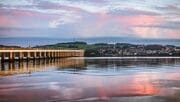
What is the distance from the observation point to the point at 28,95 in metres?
12.5

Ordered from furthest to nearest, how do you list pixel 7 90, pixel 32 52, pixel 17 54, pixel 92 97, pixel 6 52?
pixel 32 52
pixel 17 54
pixel 6 52
pixel 7 90
pixel 92 97

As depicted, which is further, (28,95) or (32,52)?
(32,52)

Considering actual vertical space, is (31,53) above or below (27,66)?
below

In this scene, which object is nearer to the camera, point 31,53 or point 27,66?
point 27,66

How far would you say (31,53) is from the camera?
2280 inches

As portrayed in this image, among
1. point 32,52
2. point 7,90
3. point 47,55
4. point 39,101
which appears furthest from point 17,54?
point 39,101

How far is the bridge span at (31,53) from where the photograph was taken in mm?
46281

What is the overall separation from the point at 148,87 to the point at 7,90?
480 centimetres

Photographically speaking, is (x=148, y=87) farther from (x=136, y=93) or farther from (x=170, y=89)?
(x=136, y=93)

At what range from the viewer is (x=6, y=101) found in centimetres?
1133

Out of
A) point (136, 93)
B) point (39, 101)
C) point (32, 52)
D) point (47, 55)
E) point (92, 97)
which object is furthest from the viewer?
point (47, 55)

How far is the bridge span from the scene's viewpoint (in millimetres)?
46281

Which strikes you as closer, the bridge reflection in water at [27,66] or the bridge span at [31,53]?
the bridge reflection in water at [27,66]

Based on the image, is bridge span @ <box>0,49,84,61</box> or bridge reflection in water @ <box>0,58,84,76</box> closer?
bridge reflection in water @ <box>0,58,84,76</box>
